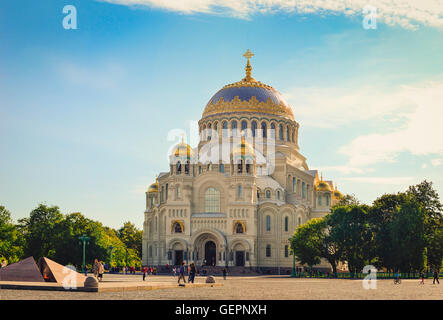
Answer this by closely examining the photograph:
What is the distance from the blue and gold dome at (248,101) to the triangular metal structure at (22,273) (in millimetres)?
57108

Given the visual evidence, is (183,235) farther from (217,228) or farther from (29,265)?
(29,265)

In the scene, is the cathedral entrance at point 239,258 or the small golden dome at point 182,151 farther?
the small golden dome at point 182,151

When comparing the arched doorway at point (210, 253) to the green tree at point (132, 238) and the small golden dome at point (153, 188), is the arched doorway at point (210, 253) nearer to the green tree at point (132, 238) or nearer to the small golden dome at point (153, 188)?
the small golden dome at point (153, 188)

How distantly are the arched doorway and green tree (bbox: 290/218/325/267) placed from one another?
42.9ft

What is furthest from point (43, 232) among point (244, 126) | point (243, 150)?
point (244, 126)

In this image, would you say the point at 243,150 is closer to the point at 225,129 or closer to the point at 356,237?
the point at 225,129

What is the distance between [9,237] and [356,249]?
36.3 metres

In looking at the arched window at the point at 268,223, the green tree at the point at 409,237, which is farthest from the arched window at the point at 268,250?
the green tree at the point at 409,237

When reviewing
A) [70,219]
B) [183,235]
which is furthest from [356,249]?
[70,219]

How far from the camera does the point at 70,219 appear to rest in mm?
76562

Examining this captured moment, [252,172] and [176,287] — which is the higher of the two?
[252,172]

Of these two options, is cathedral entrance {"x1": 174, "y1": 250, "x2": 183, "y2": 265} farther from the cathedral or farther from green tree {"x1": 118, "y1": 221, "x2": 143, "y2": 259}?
green tree {"x1": 118, "y1": 221, "x2": 143, "y2": 259}

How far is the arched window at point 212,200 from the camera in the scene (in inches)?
3105
